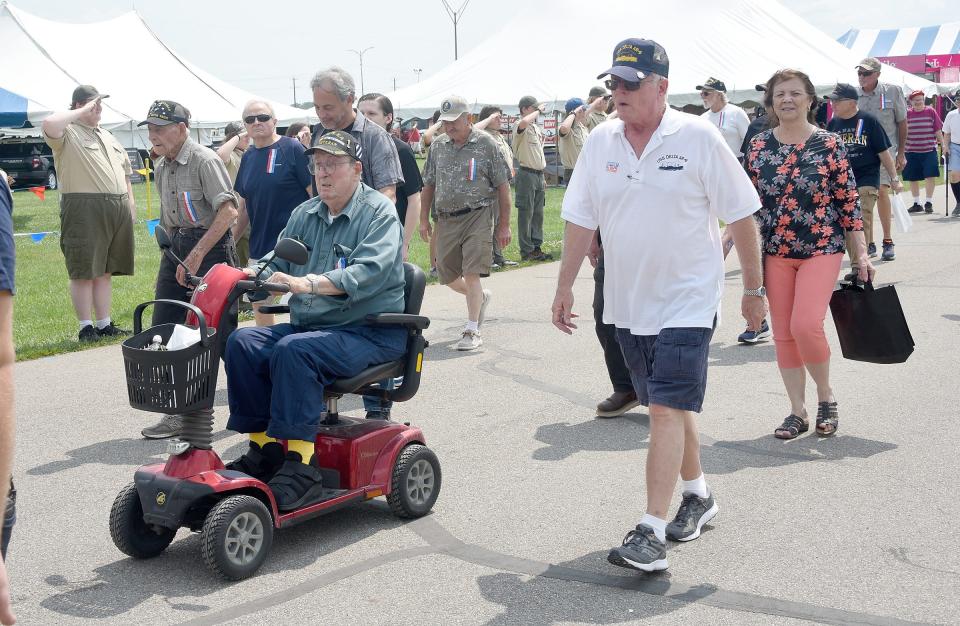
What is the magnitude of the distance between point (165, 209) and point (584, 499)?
11.4 ft

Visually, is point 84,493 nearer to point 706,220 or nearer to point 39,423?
point 39,423

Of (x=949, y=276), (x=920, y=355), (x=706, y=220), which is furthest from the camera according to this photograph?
(x=949, y=276)

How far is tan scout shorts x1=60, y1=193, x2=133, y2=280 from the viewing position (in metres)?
9.08

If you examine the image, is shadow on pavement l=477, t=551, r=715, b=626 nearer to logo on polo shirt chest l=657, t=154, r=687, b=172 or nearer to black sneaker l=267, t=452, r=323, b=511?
black sneaker l=267, t=452, r=323, b=511

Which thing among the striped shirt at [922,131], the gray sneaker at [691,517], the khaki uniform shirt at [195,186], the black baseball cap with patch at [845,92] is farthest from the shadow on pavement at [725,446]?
the striped shirt at [922,131]

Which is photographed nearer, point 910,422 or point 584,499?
point 584,499

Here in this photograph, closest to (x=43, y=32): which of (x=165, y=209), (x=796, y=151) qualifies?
(x=165, y=209)

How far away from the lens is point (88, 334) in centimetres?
923

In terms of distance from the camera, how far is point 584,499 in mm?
5137

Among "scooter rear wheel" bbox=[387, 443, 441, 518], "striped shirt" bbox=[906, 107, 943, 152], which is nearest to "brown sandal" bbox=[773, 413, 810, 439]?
"scooter rear wheel" bbox=[387, 443, 441, 518]

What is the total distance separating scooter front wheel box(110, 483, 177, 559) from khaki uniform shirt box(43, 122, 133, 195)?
5.43 metres

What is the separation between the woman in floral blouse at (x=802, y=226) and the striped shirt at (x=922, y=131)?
13612mm

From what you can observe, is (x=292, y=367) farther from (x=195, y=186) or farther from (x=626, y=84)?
(x=195, y=186)

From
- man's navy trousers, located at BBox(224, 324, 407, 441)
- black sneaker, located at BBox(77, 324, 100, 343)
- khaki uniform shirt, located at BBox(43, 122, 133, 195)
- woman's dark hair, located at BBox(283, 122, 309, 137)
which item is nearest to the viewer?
man's navy trousers, located at BBox(224, 324, 407, 441)
